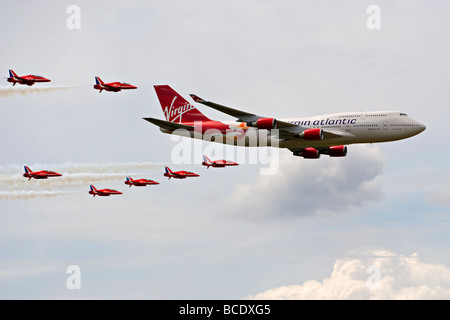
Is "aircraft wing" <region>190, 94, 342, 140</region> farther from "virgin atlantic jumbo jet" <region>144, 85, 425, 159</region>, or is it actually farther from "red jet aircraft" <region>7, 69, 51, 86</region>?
"red jet aircraft" <region>7, 69, 51, 86</region>

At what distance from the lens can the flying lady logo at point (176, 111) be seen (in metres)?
116

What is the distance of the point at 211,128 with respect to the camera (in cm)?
10844

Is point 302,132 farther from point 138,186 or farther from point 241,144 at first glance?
point 138,186

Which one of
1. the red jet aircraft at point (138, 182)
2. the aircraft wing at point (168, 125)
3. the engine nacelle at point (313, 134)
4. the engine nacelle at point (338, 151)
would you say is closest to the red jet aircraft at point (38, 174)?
the red jet aircraft at point (138, 182)

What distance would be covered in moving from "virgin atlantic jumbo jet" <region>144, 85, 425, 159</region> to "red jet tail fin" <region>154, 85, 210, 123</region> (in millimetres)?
1237

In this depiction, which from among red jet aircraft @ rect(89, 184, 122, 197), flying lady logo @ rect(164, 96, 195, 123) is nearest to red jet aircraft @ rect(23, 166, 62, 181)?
red jet aircraft @ rect(89, 184, 122, 197)

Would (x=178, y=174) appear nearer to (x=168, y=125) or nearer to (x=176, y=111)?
(x=176, y=111)

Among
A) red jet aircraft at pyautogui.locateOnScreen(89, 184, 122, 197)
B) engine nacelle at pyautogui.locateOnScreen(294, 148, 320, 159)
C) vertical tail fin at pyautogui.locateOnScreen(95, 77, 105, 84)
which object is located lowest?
red jet aircraft at pyautogui.locateOnScreen(89, 184, 122, 197)

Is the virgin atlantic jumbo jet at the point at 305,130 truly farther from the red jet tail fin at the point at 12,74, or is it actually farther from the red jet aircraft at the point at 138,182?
→ the red jet tail fin at the point at 12,74

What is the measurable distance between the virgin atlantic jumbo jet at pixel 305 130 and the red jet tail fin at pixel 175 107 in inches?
48.7

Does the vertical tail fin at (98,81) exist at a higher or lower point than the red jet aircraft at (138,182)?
higher

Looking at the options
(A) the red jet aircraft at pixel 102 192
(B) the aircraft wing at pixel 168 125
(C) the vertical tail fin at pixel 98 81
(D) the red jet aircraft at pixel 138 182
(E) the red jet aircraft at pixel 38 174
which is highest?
(C) the vertical tail fin at pixel 98 81

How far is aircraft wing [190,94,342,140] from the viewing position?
3792 inches

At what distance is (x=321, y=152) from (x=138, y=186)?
27.7 m
